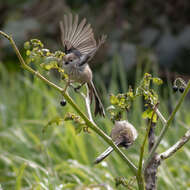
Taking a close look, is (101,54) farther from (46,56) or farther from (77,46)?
(46,56)

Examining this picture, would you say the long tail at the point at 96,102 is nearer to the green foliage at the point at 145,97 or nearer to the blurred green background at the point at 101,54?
the green foliage at the point at 145,97

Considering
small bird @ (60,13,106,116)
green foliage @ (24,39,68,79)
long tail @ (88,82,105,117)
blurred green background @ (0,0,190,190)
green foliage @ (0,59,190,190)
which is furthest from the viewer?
blurred green background @ (0,0,190,190)

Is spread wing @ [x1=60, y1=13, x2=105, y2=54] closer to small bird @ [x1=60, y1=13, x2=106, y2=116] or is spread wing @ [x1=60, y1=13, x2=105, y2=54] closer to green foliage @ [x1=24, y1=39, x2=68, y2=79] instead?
small bird @ [x1=60, y1=13, x2=106, y2=116]

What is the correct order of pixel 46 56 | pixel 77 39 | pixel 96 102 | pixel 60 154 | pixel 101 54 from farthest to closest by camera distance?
pixel 101 54
pixel 60 154
pixel 96 102
pixel 77 39
pixel 46 56

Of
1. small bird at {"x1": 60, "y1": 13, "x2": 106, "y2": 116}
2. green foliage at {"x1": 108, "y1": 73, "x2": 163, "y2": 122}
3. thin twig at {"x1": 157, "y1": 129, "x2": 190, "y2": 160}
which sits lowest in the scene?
thin twig at {"x1": 157, "y1": 129, "x2": 190, "y2": 160}

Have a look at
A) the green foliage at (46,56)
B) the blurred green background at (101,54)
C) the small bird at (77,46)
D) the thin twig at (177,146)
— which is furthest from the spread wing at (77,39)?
the blurred green background at (101,54)

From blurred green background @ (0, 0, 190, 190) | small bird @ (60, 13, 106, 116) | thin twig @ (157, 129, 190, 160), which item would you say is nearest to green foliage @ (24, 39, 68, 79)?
small bird @ (60, 13, 106, 116)

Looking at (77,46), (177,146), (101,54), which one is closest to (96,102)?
(77,46)

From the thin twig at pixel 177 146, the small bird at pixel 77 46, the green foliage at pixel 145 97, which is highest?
the small bird at pixel 77 46

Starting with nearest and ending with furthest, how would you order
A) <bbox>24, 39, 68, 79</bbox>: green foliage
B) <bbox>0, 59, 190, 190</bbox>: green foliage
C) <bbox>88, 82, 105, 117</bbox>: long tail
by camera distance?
<bbox>24, 39, 68, 79</bbox>: green foliage
<bbox>88, 82, 105, 117</bbox>: long tail
<bbox>0, 59, 190, 190</bbox>: green foliage

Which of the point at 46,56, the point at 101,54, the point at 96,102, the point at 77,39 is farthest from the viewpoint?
the point at 101,54

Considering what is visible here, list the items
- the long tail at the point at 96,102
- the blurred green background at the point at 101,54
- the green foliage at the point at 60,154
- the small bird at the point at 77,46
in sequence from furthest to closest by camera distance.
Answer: the blurred green background at the point at 101,54, the green foliage at the point at 60,154, the long tail at the point at 96,102, the small bird at the point at 77,46

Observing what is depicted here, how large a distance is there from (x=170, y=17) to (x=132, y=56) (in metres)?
0.65

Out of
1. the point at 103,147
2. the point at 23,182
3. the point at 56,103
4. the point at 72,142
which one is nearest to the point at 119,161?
the point at 103,147
